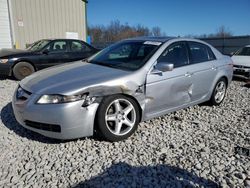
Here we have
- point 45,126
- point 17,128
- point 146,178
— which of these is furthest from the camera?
point 17,128

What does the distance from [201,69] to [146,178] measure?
8.16 ft

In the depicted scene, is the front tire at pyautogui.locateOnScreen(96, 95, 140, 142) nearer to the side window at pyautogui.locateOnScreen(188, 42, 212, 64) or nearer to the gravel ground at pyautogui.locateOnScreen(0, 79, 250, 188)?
the gravel ground at pyautogui.locateOnScreen(0, 79, 250, 188)

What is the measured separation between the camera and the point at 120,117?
337cm

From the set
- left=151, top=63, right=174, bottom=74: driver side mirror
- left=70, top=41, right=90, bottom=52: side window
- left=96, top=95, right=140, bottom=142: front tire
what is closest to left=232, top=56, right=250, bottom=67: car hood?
left=70, top=41, right=90, bottom=52: side window

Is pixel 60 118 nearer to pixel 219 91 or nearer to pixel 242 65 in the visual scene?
pixel 219 91

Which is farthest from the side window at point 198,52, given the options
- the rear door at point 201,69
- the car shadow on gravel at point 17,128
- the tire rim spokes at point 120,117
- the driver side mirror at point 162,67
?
the car shadow on gravel at point 17,128

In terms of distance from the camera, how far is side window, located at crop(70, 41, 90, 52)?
28.9 feet

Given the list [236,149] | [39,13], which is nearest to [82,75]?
[236,149]

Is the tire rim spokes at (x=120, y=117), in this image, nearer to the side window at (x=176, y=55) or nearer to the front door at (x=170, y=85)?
the front door at (x=170, y=85)

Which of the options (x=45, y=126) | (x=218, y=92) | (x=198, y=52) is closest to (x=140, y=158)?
(x=45, y=126)

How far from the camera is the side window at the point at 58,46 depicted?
27.4 feet

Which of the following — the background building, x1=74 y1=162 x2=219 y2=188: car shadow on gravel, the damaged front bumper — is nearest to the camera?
x1=74 y1=162 x2=219 y2=188: car shadow on gravel

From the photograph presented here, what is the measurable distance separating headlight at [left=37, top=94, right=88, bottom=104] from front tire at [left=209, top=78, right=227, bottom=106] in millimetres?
2962

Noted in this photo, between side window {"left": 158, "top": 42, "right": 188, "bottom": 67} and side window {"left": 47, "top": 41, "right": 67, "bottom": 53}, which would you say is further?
side window {"left": 47, "top": 41, "right": 67, "bottom": 53}
